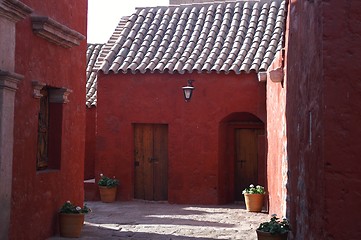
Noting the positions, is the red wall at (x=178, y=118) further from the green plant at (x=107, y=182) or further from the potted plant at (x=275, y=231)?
the potted plant at (x=275, y=231)

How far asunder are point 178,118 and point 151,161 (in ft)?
4.56

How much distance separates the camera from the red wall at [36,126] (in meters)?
7.55

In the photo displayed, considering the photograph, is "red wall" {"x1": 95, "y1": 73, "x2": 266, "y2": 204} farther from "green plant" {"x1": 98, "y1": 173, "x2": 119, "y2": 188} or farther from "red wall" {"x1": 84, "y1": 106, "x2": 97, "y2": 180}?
"red wall" {"x1": 84, "y1": 106, "x2": 97, "y2": 180}

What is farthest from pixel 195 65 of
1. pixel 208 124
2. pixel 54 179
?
pixel 54 179

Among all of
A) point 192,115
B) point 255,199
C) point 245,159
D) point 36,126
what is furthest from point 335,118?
point 245,159

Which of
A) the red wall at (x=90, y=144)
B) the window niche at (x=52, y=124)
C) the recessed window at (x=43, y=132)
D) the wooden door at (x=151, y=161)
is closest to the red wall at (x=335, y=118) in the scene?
the recessed window at (x=43, y=132)

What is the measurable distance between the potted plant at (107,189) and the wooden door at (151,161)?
635mm

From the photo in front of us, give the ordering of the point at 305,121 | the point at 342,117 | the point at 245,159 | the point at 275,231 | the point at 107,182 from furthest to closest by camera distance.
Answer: the point at 245,159
the point at 107,182
the point at 275,231
the point at 305,121
the point at 342,117

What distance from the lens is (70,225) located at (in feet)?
28.6

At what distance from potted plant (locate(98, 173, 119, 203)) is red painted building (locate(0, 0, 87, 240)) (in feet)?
12.5

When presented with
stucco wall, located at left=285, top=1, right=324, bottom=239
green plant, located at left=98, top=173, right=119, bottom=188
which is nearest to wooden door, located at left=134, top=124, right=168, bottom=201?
green plant, located at left=98, top=173, right=119, bottom=188

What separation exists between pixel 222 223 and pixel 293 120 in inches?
169

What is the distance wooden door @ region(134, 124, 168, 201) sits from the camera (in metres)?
14.2

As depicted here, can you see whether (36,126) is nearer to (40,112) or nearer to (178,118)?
(40,112)
